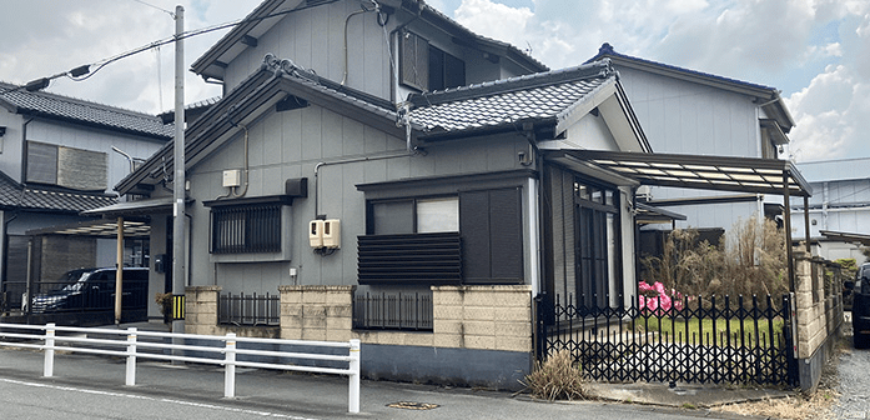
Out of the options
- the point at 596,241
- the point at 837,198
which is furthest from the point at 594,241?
the point at 837,198

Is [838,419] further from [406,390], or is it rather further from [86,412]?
[86,412]

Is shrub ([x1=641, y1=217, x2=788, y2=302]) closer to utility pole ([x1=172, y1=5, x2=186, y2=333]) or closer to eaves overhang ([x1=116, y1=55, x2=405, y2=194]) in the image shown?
eaves overhang ([x1=116, y1=55, x2=405, y2=194])

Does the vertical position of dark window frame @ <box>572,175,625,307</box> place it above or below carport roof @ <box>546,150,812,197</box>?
below

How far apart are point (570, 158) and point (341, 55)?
651 centimetres

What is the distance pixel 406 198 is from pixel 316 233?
174 cm

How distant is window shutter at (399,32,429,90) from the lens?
47.7ft

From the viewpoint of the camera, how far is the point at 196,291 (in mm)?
13141

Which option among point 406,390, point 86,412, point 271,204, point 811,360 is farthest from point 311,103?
point 811,360

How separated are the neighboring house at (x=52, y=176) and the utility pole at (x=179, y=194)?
32.8 ft

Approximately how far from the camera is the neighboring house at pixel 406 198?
34.9 ft

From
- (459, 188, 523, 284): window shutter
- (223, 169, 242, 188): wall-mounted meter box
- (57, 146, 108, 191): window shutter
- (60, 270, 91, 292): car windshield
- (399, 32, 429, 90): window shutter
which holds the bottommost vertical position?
(60, 270, 91, 292): car windshield

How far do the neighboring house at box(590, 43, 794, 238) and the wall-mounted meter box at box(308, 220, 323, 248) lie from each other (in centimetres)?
994

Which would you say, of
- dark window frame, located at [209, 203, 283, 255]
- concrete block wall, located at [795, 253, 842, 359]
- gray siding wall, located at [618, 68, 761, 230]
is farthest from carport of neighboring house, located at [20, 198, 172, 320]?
gray siding wall, located at [618, 68, 761, 230]

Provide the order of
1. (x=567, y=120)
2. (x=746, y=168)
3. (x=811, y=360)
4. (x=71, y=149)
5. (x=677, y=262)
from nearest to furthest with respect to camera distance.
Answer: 1. (x=811, y=360)
2. (x=746, y=168)
3. (x=567, y=120)
4. (x=677, y=262)
5. (x=71, y=149)
